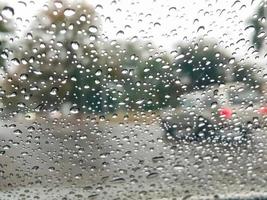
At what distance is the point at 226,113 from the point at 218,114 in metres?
0.05

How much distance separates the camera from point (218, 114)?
15.0ft

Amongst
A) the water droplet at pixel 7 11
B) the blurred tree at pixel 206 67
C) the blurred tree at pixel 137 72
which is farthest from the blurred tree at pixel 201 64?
the water droplet at pixel 7 11

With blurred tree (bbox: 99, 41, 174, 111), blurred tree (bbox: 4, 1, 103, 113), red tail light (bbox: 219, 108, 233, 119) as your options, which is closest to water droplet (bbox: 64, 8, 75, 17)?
blurred tree (bbox: 4, 1, 103, 113)

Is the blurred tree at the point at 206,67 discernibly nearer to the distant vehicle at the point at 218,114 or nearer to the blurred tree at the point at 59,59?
the distant vehicle at the point at 218,114

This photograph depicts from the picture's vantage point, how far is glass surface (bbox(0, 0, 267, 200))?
4203 mm

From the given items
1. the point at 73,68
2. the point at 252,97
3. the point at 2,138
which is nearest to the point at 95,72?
the point at 73,68

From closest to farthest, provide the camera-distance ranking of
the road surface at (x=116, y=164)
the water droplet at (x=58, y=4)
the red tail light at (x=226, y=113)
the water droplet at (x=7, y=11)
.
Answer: the water droplet at (x=7, y=11), the water droplet at (x=58, y=4), the road surface at (x=116, y=164), the red tail light at (x=226, y=113)

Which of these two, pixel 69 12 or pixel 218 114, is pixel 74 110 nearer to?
pixel 69 12

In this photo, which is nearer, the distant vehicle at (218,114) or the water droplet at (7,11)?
the water droplet at (7,11)

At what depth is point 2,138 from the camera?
4.25 metres

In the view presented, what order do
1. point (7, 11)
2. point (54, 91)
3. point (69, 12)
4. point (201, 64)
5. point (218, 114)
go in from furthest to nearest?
point (218, 114) < point (201, 64) < point (54, 91) < point (69, 12) < point (7, 11)

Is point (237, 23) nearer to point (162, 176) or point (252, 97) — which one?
point (252, 97)

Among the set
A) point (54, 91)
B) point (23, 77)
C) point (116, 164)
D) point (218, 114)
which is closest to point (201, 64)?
point (218, 114)

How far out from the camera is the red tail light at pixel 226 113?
4.57m
